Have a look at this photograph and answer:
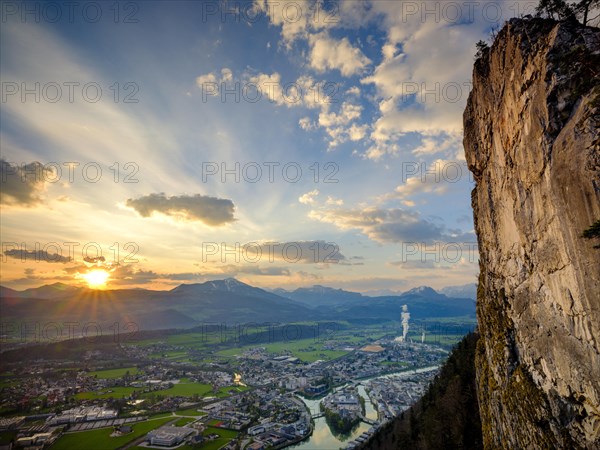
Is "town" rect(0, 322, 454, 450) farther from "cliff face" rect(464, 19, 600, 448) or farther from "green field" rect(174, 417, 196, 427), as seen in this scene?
"cliff face" rect(464, 19, 600, 448)

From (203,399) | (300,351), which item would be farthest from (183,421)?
(300,351)

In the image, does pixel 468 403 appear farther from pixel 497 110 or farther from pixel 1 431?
pixel 1 431

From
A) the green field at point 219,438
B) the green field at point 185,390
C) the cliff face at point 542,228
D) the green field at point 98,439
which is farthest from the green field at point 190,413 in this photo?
the cliff face at point 542,228

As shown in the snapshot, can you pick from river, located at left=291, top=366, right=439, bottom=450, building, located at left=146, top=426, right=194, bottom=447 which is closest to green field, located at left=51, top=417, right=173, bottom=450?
building, located at left=146, top=426, right=194, bottom=447

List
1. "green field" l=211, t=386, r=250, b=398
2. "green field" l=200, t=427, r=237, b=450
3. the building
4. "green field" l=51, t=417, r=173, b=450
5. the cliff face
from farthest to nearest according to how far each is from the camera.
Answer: "green field" l=211, t=386, r=250, b=398 → "green field" l=51, t=417, r=173, b=450 → the building → "green field" l=200, t=427, r=237, b=450 → the cliff face

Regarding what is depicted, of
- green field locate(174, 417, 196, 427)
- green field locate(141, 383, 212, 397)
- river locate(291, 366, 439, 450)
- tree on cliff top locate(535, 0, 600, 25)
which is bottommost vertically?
river locate(291, 366, 439, 450)

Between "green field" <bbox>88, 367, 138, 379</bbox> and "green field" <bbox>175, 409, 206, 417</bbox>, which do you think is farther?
"green field" <bbox>88, 367, 138, 379</bbox>
